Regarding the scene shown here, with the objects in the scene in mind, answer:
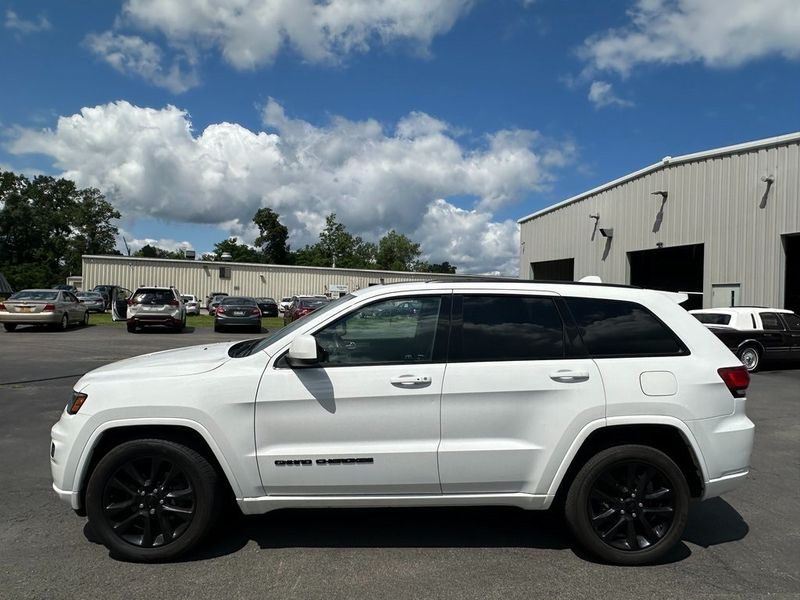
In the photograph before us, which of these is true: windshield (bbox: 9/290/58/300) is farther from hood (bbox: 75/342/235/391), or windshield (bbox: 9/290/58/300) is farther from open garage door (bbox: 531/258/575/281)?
open garage door (bbox: 531/258/575/281)

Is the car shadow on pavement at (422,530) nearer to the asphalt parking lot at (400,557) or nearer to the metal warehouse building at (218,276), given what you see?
the asphalt parking lot at (400,557)

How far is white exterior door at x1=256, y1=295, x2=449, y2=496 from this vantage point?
3.61 m

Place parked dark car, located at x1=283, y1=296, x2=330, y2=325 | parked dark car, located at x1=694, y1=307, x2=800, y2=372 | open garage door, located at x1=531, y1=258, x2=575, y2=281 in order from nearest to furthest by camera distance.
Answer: parked dark car, located at x1=694, y1=307, x2=800, y2=372
parked dark car, located at x1=283, y1=296, x2=330, y2=325
open garage door, located at x1=531, y1=258, x2=575, y2=281

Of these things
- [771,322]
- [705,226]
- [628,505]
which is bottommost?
[628,505]

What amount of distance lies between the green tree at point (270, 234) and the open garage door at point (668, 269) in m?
61.4

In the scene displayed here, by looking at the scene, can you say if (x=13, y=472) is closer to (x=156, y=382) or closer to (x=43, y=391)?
(x=156, y=382)

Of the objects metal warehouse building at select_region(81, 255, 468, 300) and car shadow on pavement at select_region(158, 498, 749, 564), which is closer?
car shadow on pavement at select_region(158, 498, 749, 564)

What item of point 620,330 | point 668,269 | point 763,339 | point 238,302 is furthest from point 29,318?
point 668,269

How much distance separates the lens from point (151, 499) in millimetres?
3676

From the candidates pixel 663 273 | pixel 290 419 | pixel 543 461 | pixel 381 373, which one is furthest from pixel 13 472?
pixel 663 273

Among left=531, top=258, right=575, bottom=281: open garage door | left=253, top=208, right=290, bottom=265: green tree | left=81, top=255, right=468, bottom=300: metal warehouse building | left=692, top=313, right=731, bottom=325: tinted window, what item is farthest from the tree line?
left=692, top=313, right=731, bottom=325: tinted window

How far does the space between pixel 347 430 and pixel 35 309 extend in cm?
2178

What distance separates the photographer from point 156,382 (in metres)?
3.64

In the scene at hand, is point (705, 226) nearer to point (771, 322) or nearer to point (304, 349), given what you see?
point (771, 322)
